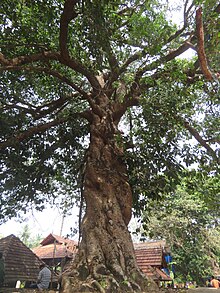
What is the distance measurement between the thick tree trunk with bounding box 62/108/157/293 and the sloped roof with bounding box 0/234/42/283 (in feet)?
31.2

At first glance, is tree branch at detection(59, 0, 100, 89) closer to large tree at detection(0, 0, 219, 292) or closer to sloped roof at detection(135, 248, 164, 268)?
large tree at detection(0, 0, 219, 292)

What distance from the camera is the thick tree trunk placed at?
332 cm

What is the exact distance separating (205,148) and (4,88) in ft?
17.2

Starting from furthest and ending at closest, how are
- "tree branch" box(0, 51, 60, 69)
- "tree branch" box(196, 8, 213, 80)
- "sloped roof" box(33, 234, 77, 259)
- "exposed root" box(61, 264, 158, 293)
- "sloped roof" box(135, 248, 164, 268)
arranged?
"sloped roof" box(33, 234, 77, 259) → "sloped roof" box(135, 248, 164, 268) → "tree branch" box(0, 51, 60, 69) → "tree branch" box(196, 8, 213, 80) → "exposed root" box(61, 264, 158, 293)

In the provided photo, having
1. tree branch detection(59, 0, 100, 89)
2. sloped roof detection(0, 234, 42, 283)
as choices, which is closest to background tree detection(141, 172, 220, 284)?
sloped roof detection(0, 234, 42, 283)

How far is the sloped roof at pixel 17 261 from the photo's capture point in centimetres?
1203

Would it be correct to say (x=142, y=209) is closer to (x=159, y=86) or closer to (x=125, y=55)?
(x=159, y=86)

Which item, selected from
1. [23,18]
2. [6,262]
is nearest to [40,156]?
[23,18]

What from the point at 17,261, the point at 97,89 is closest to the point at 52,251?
the point at 17,261

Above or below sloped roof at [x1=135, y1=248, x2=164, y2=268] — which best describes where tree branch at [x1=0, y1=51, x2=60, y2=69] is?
above

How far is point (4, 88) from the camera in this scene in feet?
21.1

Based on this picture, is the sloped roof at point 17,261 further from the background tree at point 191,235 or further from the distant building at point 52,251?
the background tree at point 191,235

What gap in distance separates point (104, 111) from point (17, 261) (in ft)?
35.6

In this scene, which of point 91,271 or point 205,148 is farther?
point 205,148
